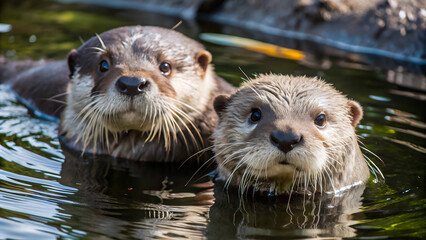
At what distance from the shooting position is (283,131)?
146 inches

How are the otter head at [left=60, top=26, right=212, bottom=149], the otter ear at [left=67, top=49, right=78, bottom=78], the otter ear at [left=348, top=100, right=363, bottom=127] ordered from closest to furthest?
the otter ear at [left=348, top=100, right=363, bottom=127], the otter head at [left=60, top=26, right=212, bottom=149], the otter ear at [left=67, top=49, right=78, bottom=78]

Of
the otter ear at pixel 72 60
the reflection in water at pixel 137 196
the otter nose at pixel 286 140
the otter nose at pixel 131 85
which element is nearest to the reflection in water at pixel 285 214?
the reflection in water at pixel 137 196

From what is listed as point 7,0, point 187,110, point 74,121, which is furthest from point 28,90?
point 7,0

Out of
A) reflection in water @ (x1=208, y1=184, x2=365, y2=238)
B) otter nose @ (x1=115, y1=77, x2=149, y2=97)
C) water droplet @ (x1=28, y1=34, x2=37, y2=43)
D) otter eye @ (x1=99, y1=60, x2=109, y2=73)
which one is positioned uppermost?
water droplet @ (x1=28, y1=34, x2=37, y2=43)

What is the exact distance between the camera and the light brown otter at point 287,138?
3777 millimetres

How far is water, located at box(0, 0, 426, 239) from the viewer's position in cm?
362

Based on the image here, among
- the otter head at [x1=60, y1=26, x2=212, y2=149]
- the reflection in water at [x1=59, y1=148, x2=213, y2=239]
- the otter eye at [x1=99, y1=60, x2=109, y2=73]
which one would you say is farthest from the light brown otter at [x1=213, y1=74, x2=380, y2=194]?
the otter eye at [x1=99, y1=60, x2=109, y2=73]

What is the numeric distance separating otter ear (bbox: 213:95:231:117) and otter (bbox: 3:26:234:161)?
1.37 ft

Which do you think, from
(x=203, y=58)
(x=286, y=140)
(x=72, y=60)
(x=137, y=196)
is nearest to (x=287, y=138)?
(x=286, y=140)

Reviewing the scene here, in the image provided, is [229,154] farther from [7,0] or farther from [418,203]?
[7,0]

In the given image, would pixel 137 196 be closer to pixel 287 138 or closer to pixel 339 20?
pixel 287 138

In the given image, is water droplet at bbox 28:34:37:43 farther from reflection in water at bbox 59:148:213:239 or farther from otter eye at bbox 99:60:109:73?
otter eye at bbox 99:60:109:73

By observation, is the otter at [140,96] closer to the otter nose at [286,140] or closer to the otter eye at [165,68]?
the otter eye at [165,68]

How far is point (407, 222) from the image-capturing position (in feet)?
12.4
